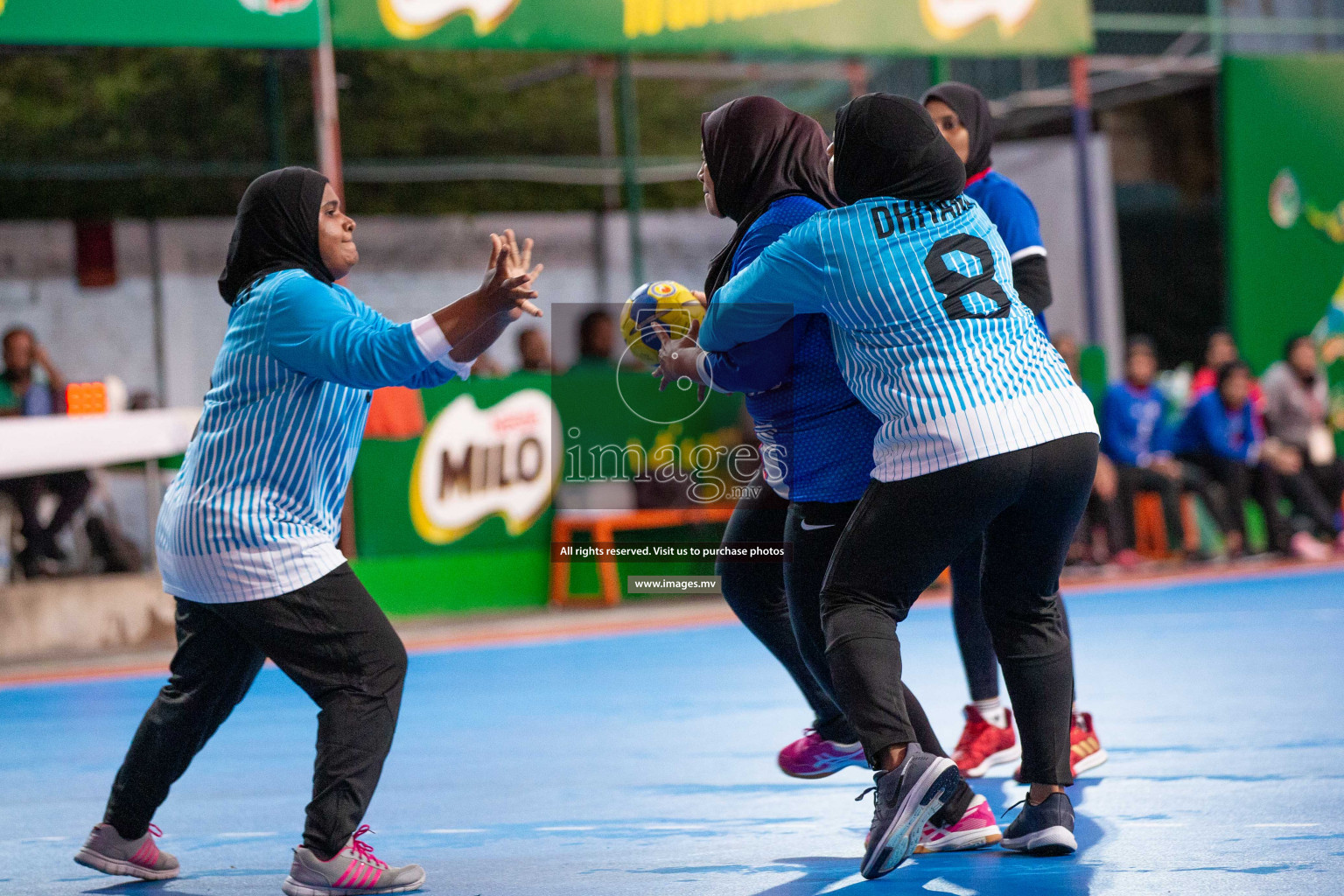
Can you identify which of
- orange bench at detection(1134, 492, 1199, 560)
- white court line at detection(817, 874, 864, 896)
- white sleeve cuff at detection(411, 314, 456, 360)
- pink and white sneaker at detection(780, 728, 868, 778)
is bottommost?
orange bench at detection(1134, 492, 1199, 560)

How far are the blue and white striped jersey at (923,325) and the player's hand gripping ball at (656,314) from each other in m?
0.57

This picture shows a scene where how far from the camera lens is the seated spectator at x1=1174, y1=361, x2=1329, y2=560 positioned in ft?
41.9

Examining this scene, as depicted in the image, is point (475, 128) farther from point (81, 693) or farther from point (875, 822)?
point (875, 822)

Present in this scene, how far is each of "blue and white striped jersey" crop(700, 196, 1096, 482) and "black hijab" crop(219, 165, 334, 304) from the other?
3.70 feet

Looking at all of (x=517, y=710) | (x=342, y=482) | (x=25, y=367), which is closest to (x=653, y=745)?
(x=517, y=710)

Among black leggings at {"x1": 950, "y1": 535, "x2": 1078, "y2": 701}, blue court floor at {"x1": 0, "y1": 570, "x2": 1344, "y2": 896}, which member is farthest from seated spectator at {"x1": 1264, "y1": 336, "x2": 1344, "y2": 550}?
black leggings at {"x1": 950, "y1": 535, "x2": 1078, "y2": 701}

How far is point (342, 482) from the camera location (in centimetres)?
422

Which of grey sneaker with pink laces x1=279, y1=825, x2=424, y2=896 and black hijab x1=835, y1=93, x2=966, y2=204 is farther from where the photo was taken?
grey sneaker with pink laces x1=279, y1=825, x2=424, y2=896

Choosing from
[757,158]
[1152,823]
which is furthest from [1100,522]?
[757,158]

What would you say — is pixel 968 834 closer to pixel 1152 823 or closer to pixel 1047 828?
pixel 1047 828

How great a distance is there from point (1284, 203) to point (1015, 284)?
36.1ft

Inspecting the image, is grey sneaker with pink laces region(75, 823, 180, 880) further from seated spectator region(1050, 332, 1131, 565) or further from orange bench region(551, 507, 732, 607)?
seated spectator region(1050, 332, 1131, 565)

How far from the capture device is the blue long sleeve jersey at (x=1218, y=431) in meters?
12.8

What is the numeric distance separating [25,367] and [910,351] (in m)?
8.58
